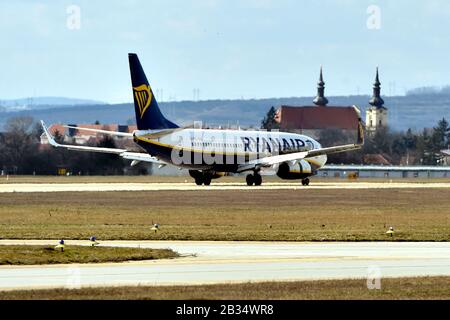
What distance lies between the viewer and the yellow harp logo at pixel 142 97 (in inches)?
3452

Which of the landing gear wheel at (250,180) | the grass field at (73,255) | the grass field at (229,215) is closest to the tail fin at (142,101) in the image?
the grass field at (229,215)

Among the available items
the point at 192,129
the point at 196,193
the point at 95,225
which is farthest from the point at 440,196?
the point at 95,225

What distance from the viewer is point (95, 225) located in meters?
49.3

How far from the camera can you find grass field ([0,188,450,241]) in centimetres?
4409

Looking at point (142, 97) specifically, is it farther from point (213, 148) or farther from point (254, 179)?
point (254, 179)

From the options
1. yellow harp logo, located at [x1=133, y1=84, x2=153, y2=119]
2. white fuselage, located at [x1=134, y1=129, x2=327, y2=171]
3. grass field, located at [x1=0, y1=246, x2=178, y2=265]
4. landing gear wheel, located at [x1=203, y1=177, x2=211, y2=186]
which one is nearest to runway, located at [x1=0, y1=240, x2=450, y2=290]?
grass field, located at [x1=0, y1=246, x2=178, y2=265]

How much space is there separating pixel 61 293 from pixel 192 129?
66.9 metres

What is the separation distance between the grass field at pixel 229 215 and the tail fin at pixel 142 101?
8.72m

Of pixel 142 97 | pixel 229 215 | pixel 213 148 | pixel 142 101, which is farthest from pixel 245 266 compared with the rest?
pixel 213 148

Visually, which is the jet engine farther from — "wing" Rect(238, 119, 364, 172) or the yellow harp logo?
the yellow harp logo

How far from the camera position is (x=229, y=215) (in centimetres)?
5688

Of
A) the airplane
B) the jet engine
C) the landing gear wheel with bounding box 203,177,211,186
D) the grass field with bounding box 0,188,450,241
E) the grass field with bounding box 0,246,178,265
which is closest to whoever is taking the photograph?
the grass field with bounding box 0,246,178,265

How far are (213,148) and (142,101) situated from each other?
292 inches
